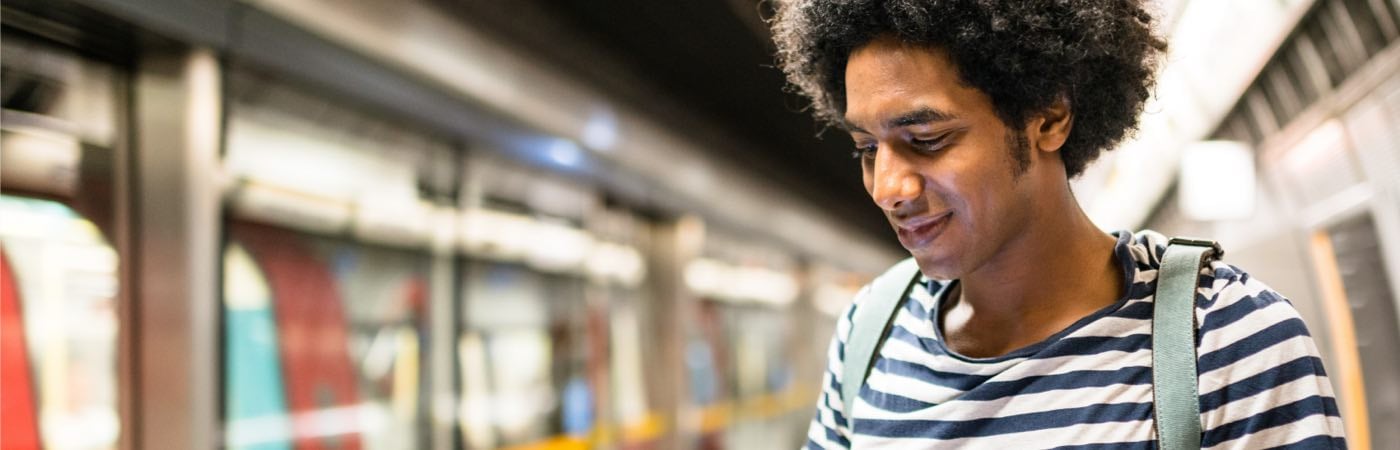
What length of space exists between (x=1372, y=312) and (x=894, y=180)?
2.69 meters

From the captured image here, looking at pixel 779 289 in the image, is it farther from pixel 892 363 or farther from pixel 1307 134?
pixel 892 363

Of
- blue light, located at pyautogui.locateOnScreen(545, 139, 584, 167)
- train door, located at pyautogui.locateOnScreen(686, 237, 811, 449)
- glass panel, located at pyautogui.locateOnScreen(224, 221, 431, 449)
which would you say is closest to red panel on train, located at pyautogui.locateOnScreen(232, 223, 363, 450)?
glass panel, located at pyautogui.locateOnScreen(224, 221, 431, 449)

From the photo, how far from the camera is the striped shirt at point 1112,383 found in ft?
2.82

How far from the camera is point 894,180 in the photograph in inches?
40.0

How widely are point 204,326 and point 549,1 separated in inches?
96.7

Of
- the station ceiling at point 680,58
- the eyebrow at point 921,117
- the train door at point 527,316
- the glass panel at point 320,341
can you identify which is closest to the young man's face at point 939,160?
the eyebrow at point 921,117

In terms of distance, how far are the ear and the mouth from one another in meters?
0.12

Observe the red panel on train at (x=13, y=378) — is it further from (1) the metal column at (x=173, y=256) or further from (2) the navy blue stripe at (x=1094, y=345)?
(2) the navy blue stripe at (x=1094, y=345)

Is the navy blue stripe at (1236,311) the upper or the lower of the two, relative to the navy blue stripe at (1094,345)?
upper

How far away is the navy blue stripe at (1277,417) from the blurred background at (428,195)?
46 cm

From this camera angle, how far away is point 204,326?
2.82 m

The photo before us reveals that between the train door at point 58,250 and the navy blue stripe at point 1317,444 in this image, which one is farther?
the train door at point 58,250

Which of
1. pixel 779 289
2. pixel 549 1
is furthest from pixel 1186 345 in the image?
pixel 779 289

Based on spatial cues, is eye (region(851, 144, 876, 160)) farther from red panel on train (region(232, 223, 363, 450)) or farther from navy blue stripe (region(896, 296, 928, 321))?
red panel on train (region(232, 223, 363, 450))
